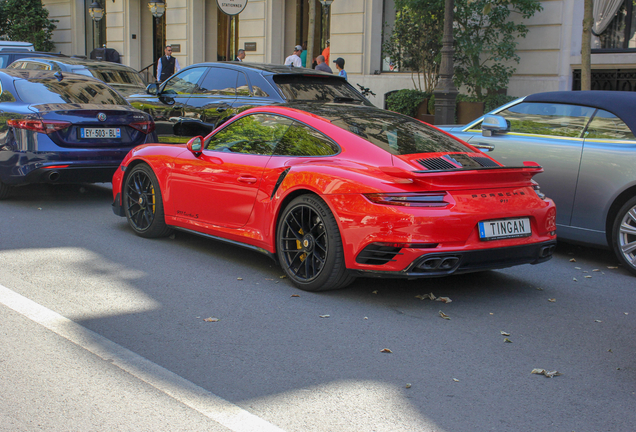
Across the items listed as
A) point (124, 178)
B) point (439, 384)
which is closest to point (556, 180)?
point (439, 384)

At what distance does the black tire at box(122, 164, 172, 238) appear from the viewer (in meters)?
Result: 6.78

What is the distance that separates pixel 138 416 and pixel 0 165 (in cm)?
639

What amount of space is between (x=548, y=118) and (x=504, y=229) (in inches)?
101

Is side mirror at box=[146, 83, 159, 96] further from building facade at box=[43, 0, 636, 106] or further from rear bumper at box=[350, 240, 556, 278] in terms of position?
rear bumper at box=[350, 240, 556, 278]

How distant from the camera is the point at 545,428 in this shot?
3.16 meters

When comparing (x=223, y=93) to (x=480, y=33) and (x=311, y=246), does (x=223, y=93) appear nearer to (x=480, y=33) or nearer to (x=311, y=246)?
(x=311, y=246)

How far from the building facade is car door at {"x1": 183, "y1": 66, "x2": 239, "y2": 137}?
560 cm

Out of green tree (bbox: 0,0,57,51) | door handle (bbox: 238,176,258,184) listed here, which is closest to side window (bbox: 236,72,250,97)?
door handle (bbox: 238,176,258,184)

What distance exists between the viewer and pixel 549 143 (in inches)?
271

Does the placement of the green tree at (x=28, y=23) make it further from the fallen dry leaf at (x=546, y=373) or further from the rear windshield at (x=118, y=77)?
the fallen dry leaf at (x=546, y=373)

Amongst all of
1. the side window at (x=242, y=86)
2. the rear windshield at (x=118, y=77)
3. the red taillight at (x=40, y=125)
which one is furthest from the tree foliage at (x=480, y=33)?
the red taillight at (x=40, y=125)

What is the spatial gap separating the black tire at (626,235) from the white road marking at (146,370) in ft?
13.7

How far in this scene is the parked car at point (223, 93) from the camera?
9336mm

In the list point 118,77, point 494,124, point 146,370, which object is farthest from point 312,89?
point 118,77
